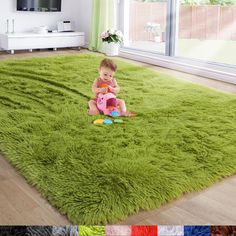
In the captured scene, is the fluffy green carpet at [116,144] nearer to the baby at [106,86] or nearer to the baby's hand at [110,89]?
the baby at [106,86]

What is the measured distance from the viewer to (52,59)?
17.8 ft

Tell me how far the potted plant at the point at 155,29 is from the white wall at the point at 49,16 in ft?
3.62

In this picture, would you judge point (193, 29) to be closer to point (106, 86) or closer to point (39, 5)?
point (39, 5)

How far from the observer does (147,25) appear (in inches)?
247

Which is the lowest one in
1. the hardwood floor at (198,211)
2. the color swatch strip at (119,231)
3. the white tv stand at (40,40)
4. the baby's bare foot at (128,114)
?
the hardwood floor at (198,211)

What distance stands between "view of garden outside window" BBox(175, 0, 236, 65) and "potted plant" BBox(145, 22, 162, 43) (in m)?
0.44

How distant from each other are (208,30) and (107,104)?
2.92 m

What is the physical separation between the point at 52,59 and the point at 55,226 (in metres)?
3.99

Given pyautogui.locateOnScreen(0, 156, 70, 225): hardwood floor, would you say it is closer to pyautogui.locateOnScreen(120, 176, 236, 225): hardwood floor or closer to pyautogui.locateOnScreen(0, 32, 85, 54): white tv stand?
pyautogui.locateOnScreen(120, 176, 236, 225): hardwood floor

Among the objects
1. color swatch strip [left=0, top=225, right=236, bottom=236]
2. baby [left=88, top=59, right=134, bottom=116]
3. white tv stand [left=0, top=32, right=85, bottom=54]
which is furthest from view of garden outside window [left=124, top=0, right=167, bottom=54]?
color swatch strip [left=0, top=225, right=236, bottom=236]

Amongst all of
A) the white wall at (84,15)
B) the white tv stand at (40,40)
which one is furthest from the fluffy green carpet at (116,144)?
the white wall at (84,15)

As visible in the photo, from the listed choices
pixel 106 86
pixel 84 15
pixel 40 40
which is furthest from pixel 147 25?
pixel 106 86

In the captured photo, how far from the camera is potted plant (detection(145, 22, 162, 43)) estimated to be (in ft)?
19.8

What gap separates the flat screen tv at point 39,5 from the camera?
6.47m
